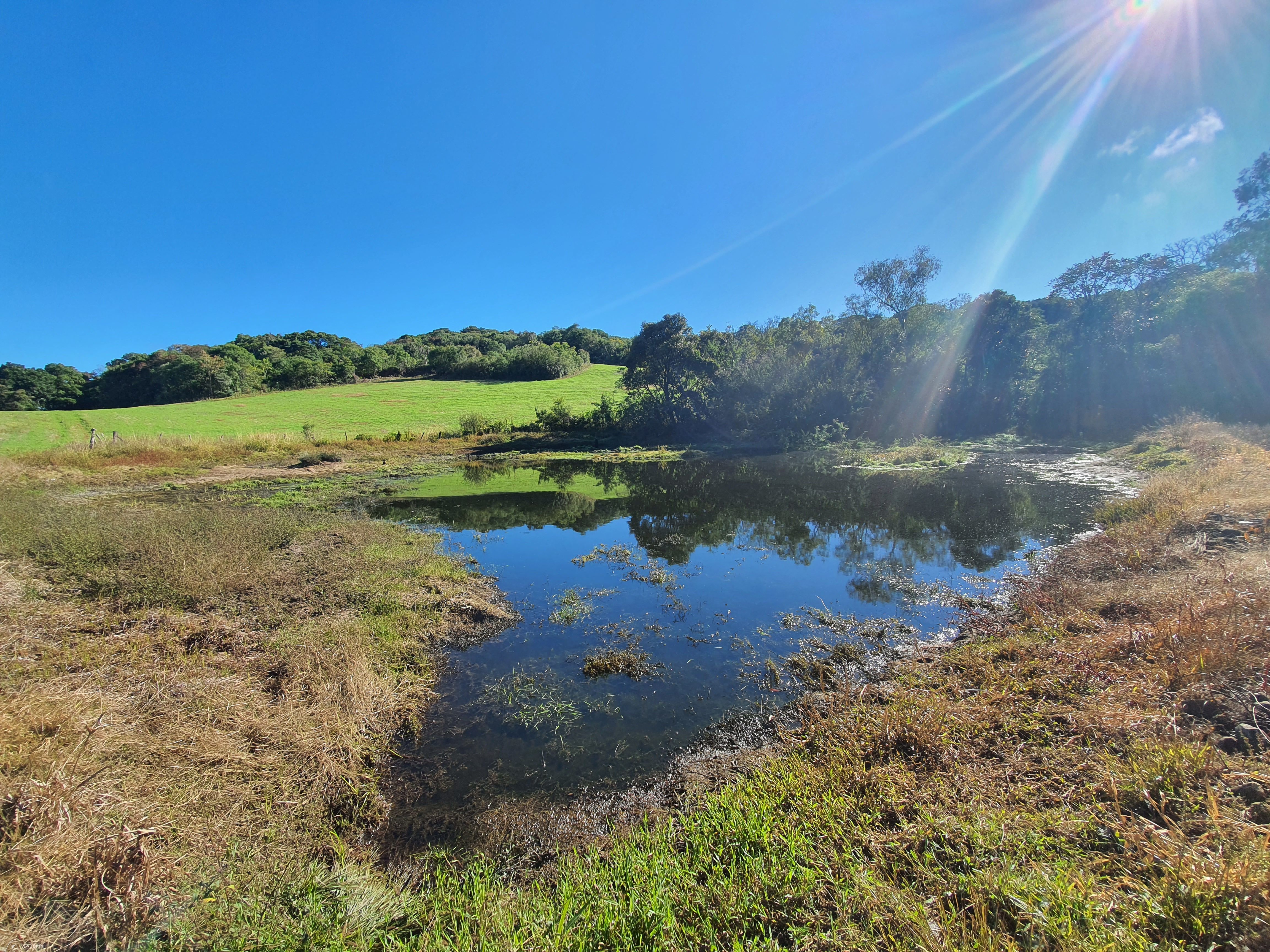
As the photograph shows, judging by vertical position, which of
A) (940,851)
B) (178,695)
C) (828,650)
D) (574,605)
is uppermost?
(178,695)

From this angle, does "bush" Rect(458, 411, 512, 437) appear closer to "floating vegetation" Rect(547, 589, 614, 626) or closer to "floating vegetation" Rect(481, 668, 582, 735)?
"floating vegetation" Rect(547, 589, 614, 626)

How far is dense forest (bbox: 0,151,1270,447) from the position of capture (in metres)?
28.2

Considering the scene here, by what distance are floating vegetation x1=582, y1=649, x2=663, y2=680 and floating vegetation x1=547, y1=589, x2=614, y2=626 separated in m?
1.30

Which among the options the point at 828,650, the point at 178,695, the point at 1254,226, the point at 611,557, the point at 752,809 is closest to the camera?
the point at 752,809

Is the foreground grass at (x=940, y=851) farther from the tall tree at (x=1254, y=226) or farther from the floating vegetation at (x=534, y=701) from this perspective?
the tall tree at (x=1254, y=226)

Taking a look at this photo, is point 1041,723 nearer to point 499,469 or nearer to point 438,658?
point 438,658

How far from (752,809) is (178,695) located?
515cm

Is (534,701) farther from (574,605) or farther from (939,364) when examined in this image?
(939,364)

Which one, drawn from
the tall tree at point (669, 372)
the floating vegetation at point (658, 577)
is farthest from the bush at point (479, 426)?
the floating vegetation at point (658, 577)

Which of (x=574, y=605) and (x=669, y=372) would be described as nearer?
(x=574, y=605)

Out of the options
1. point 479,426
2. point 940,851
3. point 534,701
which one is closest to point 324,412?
point 479,426

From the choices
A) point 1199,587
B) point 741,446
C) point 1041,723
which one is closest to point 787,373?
point 741,446

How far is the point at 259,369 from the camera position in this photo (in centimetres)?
5819

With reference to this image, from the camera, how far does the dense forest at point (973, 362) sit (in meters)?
28.2
